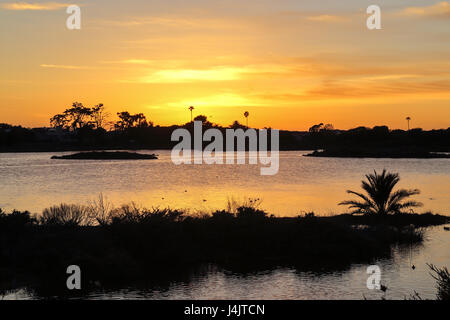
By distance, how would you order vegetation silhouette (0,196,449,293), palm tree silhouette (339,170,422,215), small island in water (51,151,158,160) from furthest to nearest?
small island in water (51,151,158,160), palm tree silhouette (339,170,422,215), vegetation silhouette (0,196,449,293)

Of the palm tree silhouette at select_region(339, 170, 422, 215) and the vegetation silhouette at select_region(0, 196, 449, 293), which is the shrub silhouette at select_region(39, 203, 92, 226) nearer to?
the vegetation silhouette at select_region(0, 196, 449, 293)

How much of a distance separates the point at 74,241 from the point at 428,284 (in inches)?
588

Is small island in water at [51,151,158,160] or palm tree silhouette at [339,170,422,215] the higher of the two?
small island in water at [51,151,158,160]

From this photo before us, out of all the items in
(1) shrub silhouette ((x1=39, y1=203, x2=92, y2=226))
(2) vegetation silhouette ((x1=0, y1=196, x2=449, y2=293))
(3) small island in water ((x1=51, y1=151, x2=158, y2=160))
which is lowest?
(2) vegetation silhouette ((x1=0, y1=196, x2=449, y2=293))

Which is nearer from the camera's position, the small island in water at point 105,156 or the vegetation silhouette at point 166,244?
the vegetation silhouette at point 166,244

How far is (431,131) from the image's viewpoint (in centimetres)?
19588

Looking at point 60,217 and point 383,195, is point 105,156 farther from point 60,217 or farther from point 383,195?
point 60,217

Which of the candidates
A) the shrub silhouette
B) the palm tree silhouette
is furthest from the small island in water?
the shrub silhouette

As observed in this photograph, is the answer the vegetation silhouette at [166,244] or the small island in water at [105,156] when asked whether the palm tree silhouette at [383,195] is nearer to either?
the vegetation silhouette at [166,244]

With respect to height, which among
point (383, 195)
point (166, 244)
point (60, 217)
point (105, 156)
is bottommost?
point (166, 244)

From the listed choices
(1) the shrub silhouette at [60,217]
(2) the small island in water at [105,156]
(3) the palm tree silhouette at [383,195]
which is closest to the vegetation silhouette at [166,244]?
(1) the shrub silhouette at [60,217]

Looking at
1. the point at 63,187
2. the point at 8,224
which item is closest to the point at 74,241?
the point at 8,224

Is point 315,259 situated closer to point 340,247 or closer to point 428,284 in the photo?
point 340,247

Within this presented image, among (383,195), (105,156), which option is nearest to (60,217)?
(383,195)
